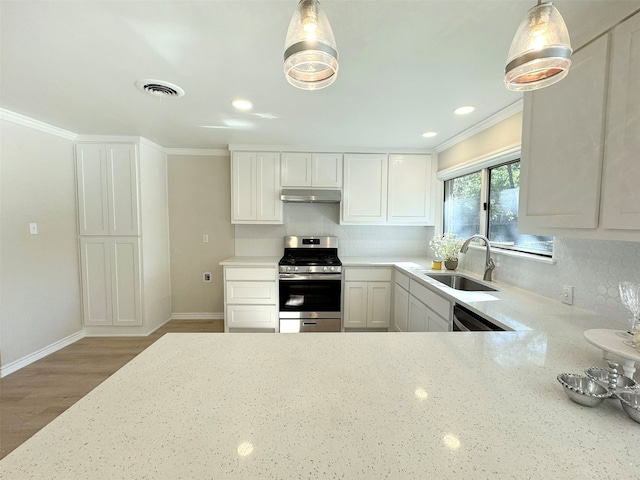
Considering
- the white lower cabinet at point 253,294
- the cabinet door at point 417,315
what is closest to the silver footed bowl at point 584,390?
the cabinet door at point 417,315

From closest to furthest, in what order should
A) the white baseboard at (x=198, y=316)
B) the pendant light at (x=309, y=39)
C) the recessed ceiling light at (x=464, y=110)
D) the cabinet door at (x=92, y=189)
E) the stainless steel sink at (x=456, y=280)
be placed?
the pendant light at (x=309, y=39) < the recessed ceiling light at (x=464, y=110) < the stainless steel sink at (x=456, y=280) < the cabinet door at (x=92, y=189) < the white baseboard at (x=198, y=316)

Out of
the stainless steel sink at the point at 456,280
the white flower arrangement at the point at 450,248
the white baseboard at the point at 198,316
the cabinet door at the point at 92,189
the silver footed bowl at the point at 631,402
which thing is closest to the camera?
the silver footed bowl at the point at 631,402

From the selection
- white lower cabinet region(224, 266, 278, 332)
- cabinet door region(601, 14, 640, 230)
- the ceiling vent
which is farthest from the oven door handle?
cabinet door region(601, 14, 640, 230)

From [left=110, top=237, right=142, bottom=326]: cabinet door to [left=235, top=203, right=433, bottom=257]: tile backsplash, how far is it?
117 centimetres

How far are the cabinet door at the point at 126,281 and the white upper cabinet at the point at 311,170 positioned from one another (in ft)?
6.26

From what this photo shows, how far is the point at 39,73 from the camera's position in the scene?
1.62 meters

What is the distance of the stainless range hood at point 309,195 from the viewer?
312 cm

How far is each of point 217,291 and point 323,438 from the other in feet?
11.1

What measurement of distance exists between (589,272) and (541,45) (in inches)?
53.1

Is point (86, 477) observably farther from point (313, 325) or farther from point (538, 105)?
point (313, 325)

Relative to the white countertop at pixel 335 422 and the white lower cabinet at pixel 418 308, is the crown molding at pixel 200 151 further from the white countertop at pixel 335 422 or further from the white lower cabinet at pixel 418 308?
the white countertop at pixel 335 422

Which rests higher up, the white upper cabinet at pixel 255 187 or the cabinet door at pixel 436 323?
the white upper cabinet at pixel 255 187

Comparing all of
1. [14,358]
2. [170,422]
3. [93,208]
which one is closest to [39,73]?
[93,208]

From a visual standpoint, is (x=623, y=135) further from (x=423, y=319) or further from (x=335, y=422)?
(x=423, y=319)
